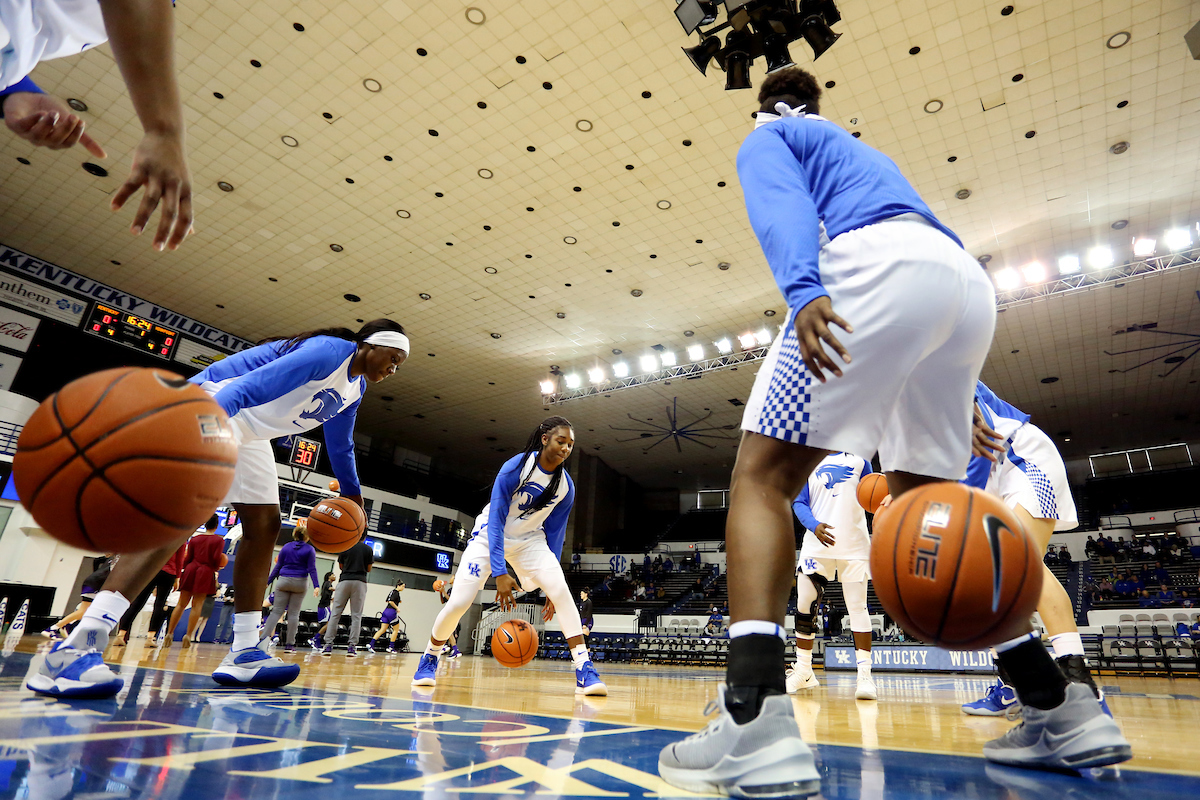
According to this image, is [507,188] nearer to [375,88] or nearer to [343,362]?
[375,88]

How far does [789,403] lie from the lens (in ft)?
4.21

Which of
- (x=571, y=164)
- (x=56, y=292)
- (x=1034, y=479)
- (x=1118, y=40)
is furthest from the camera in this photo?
(x=56, y=292)

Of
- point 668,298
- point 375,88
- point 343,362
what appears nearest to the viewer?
point 343,362

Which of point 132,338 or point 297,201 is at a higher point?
point 297,201

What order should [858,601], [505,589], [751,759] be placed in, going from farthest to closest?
[858,601]
[505,589]
[751,759]

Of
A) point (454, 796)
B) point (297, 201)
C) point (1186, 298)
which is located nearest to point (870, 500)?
point (454, 796)

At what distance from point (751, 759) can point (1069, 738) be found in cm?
76

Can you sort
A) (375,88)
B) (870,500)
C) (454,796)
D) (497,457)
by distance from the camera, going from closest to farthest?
(454,796), (870,500), (375,88), (497,457)

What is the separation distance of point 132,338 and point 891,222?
57.5 ft

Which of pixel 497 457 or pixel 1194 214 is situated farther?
pixel 497 457

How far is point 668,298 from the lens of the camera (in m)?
13.7

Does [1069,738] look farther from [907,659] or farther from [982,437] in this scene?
[907,659]

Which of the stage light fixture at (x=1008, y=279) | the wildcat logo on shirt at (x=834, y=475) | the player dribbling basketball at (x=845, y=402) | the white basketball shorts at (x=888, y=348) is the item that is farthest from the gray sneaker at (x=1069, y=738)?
the stage light fixture at (x=1008, y=279)

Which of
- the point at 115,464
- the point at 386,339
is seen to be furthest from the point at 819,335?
the point at 386,339
